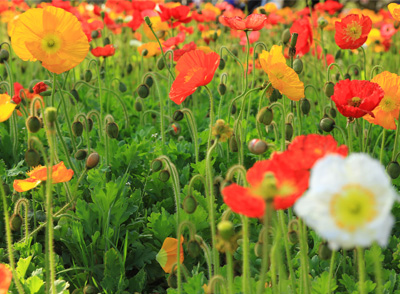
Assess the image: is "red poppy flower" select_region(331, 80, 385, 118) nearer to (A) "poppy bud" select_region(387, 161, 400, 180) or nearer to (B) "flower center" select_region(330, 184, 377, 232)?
(A) "poppy bud" select_region(387, 161, 400, 180)

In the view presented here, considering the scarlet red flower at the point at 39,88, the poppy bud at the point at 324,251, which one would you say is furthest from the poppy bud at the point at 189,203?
the scarlet red flower at the point at 39,88

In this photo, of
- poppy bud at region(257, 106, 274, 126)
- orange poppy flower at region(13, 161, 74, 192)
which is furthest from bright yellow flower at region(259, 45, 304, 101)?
orange poppy flower at region(13, 161, 74, 192)

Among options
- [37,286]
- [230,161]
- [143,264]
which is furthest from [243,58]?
[37,286]

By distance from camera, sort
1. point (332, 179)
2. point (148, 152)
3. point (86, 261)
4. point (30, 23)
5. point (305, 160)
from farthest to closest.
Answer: point (148, 152) < point (30, 23) < point (86, 261) < point (305, 160) < point (332, 179)

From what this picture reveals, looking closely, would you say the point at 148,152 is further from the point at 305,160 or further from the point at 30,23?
the point at 305,160

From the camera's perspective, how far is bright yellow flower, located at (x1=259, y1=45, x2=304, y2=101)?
5.06 ft

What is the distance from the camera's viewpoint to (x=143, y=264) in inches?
67.1

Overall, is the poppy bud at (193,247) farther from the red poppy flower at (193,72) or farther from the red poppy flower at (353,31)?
the red poppy flower at (353,31)

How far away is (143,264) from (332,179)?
115 cm

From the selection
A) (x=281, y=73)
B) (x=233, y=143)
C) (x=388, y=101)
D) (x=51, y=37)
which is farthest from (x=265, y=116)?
(x=51, y=37)

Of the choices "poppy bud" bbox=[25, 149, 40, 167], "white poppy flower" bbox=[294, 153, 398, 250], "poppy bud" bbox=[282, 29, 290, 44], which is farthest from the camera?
"poppy bud" bbox=[282, 29, 290, 44]

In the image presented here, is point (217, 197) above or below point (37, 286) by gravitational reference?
below

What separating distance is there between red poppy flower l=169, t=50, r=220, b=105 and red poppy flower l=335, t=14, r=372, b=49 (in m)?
0.67

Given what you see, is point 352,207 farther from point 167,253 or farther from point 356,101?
point 167,253
